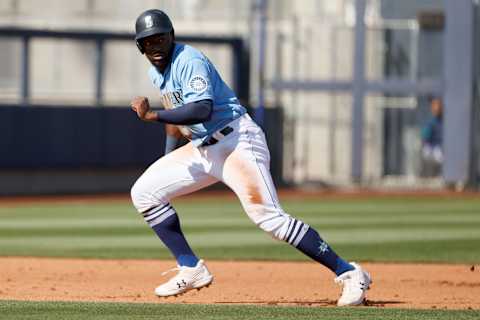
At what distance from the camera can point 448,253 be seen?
11.6m

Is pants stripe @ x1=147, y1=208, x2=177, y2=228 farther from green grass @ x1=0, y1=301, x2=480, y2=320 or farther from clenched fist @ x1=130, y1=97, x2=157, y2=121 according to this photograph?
clenched fist @ x1=130, y1=97, x2=157, y2=121

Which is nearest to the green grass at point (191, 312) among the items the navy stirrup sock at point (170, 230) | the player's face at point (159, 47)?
the navy stirrup sock at point (170, 230)

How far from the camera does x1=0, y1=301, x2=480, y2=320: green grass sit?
257 inches

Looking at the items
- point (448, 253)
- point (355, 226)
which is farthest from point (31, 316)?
point (355, 226)

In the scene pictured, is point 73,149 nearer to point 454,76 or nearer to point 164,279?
point 454,76

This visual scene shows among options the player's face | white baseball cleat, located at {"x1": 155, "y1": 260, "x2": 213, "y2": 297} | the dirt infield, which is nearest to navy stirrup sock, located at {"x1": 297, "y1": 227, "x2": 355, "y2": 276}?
the dirt infield

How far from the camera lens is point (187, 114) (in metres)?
7.00

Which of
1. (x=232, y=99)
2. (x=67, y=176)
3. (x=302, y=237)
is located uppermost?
(x=232, y=99)

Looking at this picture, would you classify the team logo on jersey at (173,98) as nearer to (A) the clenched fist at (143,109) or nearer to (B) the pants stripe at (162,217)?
(A) the clenched fist at (143,109)

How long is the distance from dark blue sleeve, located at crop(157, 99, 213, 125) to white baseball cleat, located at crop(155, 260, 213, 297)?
105cm

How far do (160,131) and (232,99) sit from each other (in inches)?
555

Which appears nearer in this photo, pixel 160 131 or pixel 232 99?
pixel 232 99

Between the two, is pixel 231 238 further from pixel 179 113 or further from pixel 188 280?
pixel 179 113

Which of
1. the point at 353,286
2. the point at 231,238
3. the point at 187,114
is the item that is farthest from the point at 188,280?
the point at 231,238
